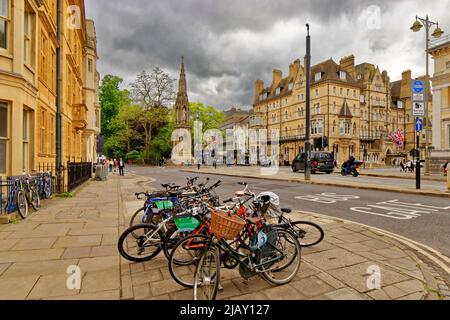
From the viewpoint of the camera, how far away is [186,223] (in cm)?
424

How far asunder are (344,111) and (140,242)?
57.1 m

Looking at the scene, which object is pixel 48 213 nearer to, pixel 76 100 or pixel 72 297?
pixel 72 297

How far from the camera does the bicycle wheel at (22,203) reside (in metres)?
7.22

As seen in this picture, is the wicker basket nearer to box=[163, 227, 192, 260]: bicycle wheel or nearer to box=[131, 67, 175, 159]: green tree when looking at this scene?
box=[163, 227, 192, 260]: bicycle wheel

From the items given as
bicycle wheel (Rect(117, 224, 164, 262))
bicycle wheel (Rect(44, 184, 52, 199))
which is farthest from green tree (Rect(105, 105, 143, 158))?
bicycle wheel (Rect(117, 224, 164, 262))

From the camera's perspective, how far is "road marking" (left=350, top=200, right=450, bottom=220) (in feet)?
26.2

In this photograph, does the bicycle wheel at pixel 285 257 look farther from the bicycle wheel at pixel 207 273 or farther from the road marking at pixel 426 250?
the road marking at pixel 426 250

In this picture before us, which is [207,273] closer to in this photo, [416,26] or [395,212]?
[395,212]

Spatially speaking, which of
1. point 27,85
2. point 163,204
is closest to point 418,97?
point 163,204

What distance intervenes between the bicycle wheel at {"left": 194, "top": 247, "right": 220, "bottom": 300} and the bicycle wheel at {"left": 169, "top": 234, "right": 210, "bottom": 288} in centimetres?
10

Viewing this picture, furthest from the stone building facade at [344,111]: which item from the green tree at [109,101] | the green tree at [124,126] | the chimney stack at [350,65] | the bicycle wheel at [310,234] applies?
the bicycle wheel at [310,234]

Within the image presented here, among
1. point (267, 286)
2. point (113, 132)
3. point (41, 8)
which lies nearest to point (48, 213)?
point (267, 286)

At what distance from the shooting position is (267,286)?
3.62 meters
